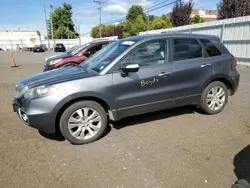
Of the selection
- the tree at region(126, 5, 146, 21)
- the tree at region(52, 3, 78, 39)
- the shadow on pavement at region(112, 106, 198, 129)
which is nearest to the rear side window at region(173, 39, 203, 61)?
the shadow on pavement at region(112, 106, 198, 129)

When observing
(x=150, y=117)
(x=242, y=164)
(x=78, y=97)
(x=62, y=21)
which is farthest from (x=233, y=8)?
(x=62, y=21)

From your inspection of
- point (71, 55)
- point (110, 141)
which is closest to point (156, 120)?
point (110, 141)

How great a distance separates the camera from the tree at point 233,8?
15.1 metres

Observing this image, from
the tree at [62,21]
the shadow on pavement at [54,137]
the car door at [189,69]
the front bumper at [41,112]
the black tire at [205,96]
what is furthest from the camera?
the tree at [62,21]

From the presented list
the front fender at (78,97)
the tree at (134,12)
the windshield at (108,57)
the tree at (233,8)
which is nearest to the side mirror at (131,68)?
the windshield at (108,57)

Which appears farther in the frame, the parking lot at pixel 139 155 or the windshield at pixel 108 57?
the windshield at pixel 108 57

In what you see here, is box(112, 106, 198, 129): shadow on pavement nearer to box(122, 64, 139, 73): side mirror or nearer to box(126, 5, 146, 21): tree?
box(122, 64, 139, 73): side mirror

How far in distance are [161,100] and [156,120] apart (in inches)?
24.1

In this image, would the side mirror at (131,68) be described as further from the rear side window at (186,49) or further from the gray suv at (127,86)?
the rear side window at (186,49)

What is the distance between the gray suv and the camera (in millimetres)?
3330

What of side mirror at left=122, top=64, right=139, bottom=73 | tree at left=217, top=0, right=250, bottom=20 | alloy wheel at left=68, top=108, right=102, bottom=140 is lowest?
alloy wheel at left=68, top=108, right=102, bottom=140

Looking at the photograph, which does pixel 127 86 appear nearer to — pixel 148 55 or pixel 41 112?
pixel 148 55

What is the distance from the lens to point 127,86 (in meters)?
3.65

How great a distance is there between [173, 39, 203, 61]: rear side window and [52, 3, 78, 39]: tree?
7312 cm
